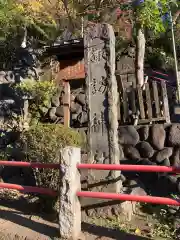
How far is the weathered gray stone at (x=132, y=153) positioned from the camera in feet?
22.9

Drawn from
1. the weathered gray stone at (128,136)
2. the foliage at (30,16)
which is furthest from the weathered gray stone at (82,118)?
the foliage at (30,16)

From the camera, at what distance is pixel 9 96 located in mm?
11359

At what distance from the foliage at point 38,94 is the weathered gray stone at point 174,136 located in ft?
14.3

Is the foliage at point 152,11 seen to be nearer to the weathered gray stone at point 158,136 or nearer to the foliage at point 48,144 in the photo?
the weathered gray stone at point 158,136

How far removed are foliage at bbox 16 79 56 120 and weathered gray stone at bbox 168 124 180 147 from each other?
437 cm

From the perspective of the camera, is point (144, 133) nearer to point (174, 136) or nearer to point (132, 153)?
point (132, 153)

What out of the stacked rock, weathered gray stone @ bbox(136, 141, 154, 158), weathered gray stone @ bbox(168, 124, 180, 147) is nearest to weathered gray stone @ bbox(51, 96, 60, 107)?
the stacked rock

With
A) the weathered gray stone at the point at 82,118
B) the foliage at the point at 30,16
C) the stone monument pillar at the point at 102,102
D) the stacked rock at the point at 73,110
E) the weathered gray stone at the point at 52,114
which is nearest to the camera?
the stone monument pillar at the point at 102,102

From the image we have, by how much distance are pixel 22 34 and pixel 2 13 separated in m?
2.54

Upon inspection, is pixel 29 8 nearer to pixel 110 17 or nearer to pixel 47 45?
pixel 47 45

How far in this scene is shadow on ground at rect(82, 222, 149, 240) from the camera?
3.72 meters

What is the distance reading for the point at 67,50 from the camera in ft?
39.0

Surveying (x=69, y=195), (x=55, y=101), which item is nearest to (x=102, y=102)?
(x=69, y=195)

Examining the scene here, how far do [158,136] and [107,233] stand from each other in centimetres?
359
